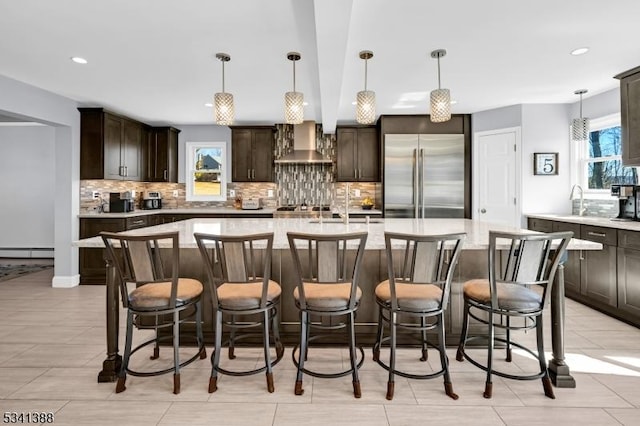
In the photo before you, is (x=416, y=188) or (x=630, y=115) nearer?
(x=630, y=115)

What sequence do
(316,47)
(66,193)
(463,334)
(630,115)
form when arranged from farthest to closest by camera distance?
(66,193) < (630,115) < (316,47) < (463,334)

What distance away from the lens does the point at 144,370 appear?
2424 millimetres

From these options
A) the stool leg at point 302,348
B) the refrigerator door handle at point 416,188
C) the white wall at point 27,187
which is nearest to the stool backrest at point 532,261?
the stool leg at point 302,348

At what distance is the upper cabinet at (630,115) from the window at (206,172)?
558 centimetres

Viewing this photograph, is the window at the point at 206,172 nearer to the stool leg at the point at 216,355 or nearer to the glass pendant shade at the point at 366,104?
the glass pendant shade at the point at 366,104

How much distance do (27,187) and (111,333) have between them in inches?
230

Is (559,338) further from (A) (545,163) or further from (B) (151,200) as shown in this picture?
(B) (151,200)

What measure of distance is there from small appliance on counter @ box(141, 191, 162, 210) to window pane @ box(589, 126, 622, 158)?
666cm

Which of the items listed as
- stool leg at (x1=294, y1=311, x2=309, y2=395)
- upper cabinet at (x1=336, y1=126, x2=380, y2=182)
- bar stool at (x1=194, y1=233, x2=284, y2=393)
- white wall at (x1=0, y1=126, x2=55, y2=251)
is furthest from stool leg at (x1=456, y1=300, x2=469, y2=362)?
white wall at (x1=0, y1=126, x2=55, y2=251)

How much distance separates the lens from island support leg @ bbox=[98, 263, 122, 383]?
227 cm

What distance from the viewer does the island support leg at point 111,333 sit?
2265mm

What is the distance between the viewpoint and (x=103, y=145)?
4867mm

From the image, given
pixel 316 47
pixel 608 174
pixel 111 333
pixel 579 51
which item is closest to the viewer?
pixel 111 333

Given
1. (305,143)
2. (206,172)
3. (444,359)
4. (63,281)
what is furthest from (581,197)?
(63,281)
